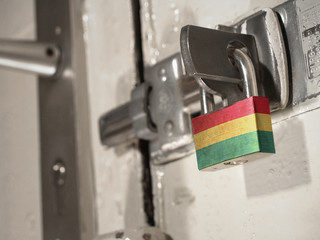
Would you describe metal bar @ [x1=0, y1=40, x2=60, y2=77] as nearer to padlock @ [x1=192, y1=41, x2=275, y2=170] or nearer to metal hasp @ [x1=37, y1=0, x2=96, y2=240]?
metal hasp @ [x1=37, y1=0, x2=96, y2=240]

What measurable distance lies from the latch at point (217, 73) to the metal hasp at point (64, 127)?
199mm

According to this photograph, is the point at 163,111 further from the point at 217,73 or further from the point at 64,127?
the point at 64,127

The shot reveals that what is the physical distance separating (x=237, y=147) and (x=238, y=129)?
0.02 metres

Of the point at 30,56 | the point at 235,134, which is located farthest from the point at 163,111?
the point at 30,56

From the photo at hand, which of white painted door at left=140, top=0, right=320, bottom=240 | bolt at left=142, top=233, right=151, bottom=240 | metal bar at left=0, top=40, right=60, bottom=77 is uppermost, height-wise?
metal bar at left=0, top=40, right=60, bottom=77

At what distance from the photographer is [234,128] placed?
48 cm

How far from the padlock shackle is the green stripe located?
0.05 metres

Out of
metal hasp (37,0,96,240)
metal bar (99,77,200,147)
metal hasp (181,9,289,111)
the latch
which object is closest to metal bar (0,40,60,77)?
metal hasp (37,0,96,240)

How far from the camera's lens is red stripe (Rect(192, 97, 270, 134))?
0.47 m

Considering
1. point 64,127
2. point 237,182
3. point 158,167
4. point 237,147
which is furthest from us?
point 64,127

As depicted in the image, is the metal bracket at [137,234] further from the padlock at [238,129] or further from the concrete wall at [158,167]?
the padlock at [238,129]

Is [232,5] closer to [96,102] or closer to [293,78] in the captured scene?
[293,78]

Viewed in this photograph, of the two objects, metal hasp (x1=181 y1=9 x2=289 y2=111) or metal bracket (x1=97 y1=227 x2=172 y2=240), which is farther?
metal bracket (x1=97 y1=227 x2=172 y2=240)

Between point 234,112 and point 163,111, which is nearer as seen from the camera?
point 234,112
